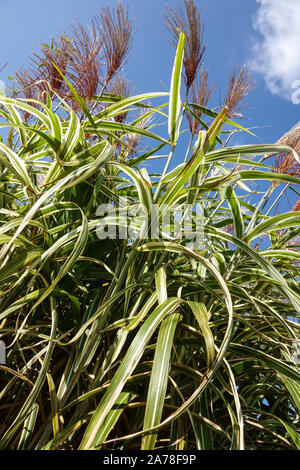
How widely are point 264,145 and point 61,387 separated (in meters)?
0.57

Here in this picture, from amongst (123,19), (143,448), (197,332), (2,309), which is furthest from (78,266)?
(123,19)

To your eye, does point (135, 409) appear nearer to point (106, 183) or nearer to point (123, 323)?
point (123, 323)

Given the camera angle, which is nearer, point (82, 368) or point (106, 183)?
point (82, 368)

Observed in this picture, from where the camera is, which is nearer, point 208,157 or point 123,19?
point 208,157

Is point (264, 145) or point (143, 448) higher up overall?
point (264, 145)

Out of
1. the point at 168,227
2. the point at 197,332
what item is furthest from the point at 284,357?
the point at 168,227

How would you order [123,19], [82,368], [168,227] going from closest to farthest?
1. [82,368]
2. [168,227]
3. [123,19]

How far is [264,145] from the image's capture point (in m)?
0.76

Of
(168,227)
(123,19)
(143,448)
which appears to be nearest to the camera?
(143,448)

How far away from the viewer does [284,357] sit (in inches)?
30.1

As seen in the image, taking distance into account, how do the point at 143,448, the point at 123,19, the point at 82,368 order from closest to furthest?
the point at 143,448, the point at 82,368, the point at 123,19

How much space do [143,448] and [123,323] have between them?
186 millimetres
